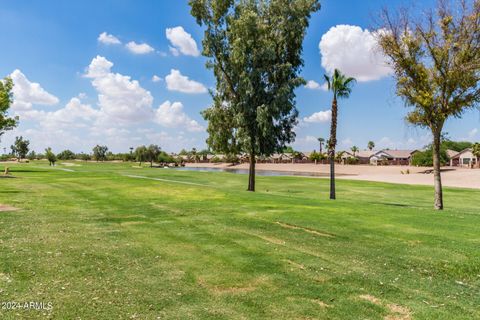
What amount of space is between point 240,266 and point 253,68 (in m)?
28.8

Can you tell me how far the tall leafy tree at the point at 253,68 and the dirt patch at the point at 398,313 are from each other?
2745cm

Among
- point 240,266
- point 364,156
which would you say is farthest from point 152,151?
point 240,266

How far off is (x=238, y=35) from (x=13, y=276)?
31.5 meters

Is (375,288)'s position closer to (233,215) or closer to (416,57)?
(233,215)

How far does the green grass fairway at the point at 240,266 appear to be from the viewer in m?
7.13

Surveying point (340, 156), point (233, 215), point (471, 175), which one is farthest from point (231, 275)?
point (340, 156)

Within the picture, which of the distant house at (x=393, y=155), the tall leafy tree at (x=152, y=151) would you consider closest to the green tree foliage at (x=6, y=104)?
the tall leafy tree at (x=152, y=151)

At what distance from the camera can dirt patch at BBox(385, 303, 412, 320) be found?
272 inches

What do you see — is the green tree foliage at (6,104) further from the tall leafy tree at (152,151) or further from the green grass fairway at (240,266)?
the tall leafy tree at (152,151)

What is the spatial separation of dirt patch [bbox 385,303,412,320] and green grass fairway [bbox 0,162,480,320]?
19 mm

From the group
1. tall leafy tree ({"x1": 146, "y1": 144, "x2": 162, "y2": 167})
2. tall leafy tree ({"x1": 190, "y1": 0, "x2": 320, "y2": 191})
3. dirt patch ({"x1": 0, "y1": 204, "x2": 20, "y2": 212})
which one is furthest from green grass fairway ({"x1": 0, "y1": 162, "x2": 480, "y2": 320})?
tall leafy tree ({"x1": 146, "y1": 144, "x2": 162, "y2": 167})

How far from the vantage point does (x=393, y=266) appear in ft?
32.5

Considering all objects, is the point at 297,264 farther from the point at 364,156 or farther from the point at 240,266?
the point at 364,156

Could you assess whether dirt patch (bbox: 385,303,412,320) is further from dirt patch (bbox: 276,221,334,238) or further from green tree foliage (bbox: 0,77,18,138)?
green tree foliage (bbox: 0,77,18,138)
